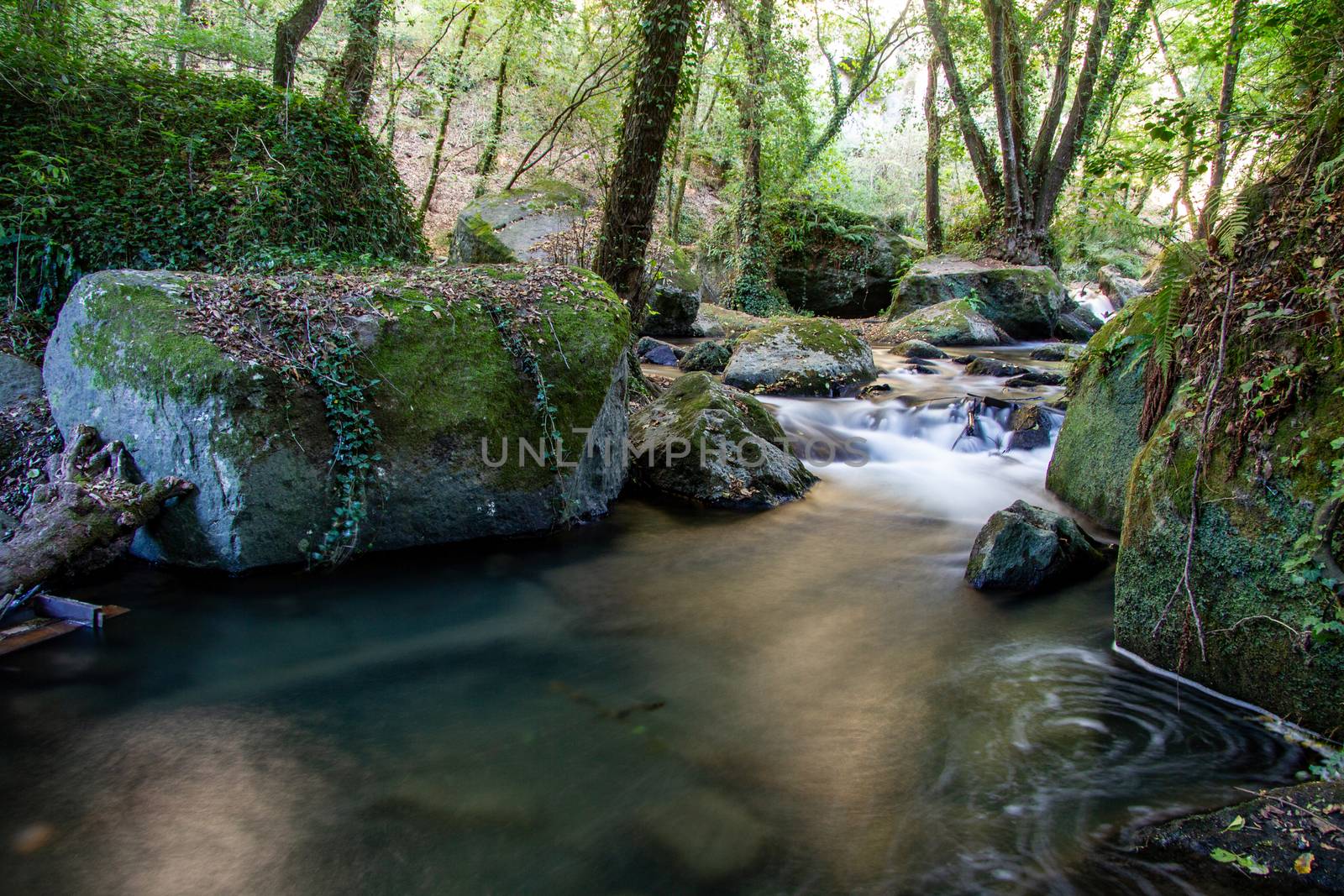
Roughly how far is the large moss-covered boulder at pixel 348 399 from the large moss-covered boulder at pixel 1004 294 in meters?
13.3

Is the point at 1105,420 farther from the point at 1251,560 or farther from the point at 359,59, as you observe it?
the point at 359,59

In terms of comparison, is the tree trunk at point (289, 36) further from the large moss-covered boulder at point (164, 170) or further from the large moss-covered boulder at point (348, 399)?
the large moss-covered boulder at point (348, 399)

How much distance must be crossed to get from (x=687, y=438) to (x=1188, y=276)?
12.7 ft

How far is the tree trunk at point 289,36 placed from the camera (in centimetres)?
1054

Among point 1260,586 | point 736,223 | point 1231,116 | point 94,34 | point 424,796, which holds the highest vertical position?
point 736,223

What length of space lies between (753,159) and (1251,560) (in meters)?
17.8

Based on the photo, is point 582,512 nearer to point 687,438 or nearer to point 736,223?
point 687,438

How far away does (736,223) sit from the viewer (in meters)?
Result: 20.2

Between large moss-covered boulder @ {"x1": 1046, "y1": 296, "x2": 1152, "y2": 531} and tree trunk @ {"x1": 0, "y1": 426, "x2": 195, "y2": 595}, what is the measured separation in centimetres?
637

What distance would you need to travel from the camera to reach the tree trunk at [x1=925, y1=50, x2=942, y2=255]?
2022 centimetres

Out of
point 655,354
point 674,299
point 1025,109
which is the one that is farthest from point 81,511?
point 1025,109

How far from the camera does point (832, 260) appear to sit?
67.9 ft

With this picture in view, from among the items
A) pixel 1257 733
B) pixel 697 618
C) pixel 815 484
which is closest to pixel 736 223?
pixel 815 484

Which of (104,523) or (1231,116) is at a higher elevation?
(1231,116)
